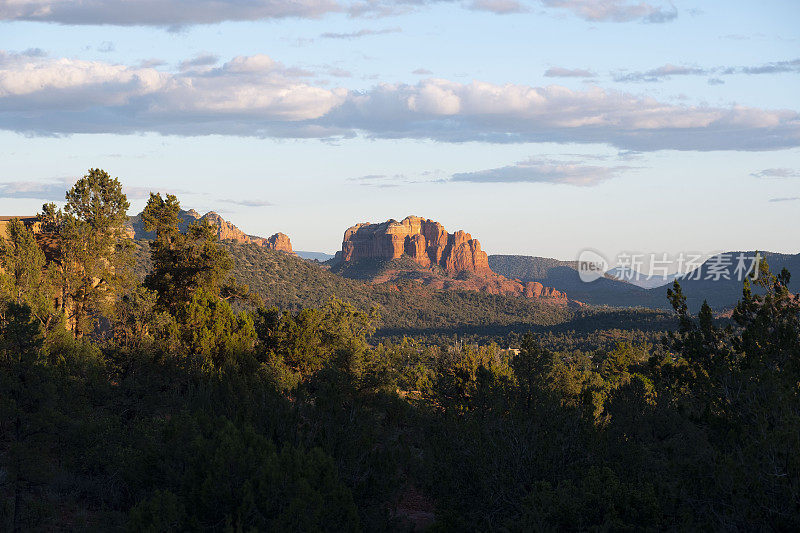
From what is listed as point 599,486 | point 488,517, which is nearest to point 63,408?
point 488,517

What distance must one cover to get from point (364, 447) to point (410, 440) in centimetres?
1216

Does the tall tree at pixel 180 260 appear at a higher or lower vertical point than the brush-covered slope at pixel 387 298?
higher

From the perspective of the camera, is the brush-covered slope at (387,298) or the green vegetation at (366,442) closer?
the green vegetation at (366,442)

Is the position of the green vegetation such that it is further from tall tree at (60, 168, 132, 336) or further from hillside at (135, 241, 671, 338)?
hillside at (135, 241, 671, 338)

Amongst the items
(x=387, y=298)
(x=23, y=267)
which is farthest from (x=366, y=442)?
(x=387, y=298)

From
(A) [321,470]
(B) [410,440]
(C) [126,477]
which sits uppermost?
(A) [321,470]

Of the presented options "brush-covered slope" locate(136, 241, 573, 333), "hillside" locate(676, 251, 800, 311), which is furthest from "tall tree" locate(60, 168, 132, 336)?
"hillside" locate(676, 251, 800, 311)

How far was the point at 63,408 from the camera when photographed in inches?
776

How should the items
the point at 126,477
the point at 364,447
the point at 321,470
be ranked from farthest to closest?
the point at 364,447 → the point at 126,477 → the point at 321,470

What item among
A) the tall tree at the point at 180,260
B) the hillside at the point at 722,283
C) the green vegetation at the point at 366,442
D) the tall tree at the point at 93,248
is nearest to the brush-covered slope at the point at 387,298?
the hillside at the point at 722,283

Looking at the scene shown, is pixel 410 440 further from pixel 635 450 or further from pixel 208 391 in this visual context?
pixel 635 450

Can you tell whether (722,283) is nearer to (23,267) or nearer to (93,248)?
(93,248)

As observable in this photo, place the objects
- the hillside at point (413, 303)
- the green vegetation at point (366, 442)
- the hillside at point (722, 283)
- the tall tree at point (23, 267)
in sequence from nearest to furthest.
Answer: the green vegetation at point (366, 442), the tall tree at point (23, 267), the hillside at point (413, 303), the hillside at point (722, 283)

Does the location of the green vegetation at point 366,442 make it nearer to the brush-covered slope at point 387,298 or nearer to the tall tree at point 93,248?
the tall tree at point 93,248
